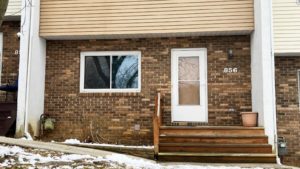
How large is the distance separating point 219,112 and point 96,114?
3352 millimetres

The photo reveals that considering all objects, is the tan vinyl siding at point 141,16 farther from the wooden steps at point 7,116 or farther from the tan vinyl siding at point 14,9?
the wooden steps at point 7,116

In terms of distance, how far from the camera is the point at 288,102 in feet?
34.2

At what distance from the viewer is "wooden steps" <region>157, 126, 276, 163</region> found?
829 centimetres

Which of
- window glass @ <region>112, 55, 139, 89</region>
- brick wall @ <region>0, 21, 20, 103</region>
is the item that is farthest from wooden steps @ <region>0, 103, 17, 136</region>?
window glass @ <region>112, 55, 139, 89</region>

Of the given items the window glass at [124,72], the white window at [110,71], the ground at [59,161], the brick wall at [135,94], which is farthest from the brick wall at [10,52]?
the ground at [59,161]

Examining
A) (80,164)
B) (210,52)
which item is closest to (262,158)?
(210,52)

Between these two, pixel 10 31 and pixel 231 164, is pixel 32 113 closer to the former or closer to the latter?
pixel 10 31

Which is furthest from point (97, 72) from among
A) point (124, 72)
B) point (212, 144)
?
point (212, 144)

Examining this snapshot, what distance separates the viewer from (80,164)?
21.5 ft

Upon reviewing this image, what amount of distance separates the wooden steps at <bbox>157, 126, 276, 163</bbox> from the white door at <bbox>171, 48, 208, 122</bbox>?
→ 1111mm

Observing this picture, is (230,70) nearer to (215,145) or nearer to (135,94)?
(215,145)

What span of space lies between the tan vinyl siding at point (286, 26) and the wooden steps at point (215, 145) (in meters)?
2.65

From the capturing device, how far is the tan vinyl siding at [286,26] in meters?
10.2

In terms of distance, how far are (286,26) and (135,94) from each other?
4.53 m
